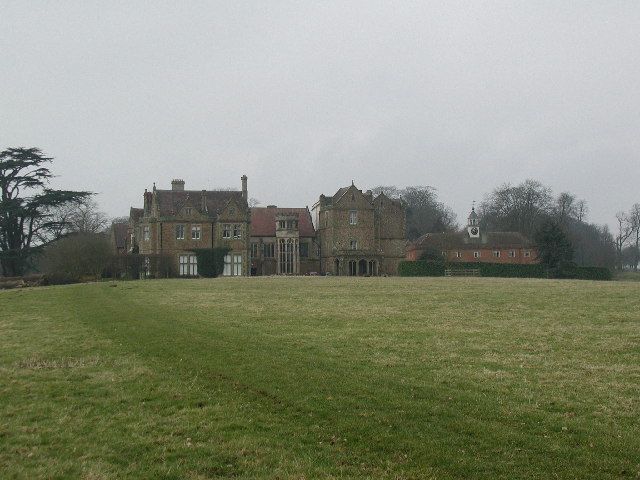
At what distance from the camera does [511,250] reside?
8088 centimetres

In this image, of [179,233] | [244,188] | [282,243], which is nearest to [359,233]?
[282,243]

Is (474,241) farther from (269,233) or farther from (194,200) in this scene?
(194,200)

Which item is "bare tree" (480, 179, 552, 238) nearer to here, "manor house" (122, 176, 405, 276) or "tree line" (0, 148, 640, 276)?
"tree line" (0, 148, 640, 276)

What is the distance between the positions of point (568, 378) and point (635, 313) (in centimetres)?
1214

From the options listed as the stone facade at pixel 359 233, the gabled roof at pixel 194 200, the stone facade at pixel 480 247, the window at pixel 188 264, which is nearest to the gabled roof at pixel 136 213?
the gabled roof at pixel 194 200

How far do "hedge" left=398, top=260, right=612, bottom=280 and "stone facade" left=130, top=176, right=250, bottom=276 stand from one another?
1798 centimetres

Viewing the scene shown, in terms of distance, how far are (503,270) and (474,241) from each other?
60.3ft

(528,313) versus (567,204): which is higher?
(567,204)

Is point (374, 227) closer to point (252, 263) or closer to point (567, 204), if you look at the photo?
point (252, 263)

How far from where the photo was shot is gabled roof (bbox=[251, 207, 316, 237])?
70.1 meters

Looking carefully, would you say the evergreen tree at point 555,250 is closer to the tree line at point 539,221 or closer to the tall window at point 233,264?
the tree line at point 539,221

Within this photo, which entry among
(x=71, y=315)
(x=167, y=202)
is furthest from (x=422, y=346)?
(x=167, y=202)

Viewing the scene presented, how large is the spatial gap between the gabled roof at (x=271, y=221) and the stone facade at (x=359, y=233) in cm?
169

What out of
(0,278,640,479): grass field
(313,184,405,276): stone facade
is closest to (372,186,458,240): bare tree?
(313,184,405,276): stone facade
